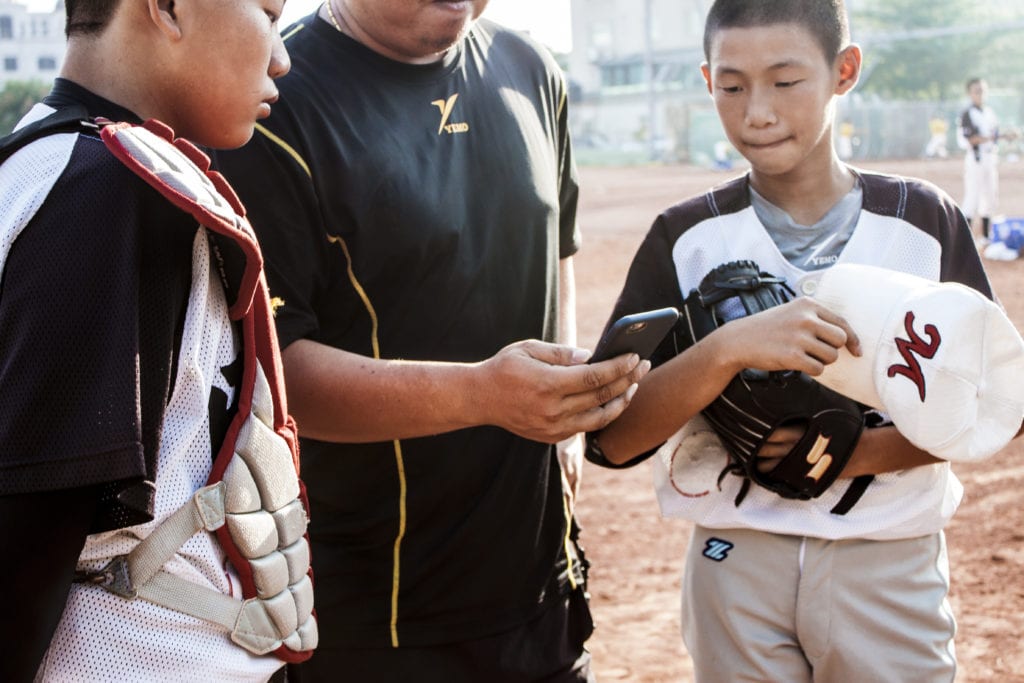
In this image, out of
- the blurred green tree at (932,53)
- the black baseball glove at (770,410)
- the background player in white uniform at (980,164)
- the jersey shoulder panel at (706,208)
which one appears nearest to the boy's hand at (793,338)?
the black baseball glove at (770,410)

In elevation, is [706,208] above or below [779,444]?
above

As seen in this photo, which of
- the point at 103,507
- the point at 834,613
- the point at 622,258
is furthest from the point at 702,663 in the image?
the point at 622,258

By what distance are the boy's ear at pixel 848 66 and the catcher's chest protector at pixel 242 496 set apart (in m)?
1.88

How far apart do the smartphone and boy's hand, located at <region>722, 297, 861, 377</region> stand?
0.38m

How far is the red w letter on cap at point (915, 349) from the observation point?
2506 millimetres

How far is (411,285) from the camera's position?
2648 millimetres

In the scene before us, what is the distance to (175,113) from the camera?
1907mm

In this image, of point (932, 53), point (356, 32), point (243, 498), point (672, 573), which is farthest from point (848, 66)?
point (932, 53)

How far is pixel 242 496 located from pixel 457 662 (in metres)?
1.13

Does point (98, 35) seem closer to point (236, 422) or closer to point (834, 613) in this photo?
point (236, 422)

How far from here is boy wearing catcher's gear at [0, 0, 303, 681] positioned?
5.11ft

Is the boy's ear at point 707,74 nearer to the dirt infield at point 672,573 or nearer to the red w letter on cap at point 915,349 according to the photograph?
the red w letter on cap at point 915,349

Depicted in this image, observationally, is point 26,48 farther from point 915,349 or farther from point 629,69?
point 629,69

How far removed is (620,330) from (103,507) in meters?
1.00
